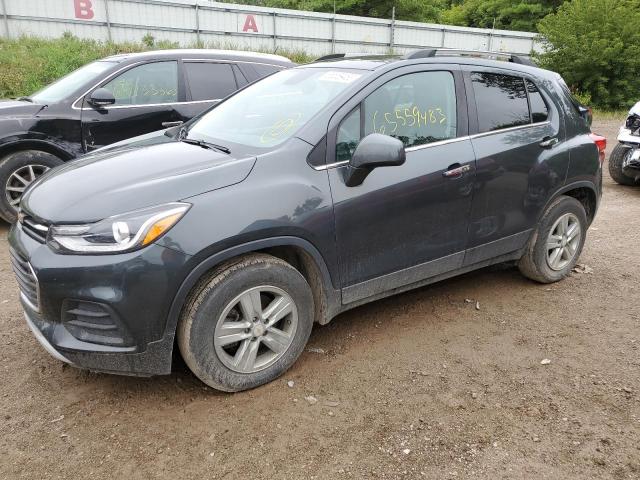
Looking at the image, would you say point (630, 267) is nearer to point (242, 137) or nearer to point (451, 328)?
point (451, 328)

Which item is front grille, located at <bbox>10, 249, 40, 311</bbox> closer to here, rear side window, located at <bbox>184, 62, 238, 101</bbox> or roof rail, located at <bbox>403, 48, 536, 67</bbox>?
roof rail, located at <bbox>403, 48, 536, 67</bbox>

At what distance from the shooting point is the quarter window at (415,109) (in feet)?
10.7

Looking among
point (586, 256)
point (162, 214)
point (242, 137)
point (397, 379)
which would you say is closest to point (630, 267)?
point (586, 256)

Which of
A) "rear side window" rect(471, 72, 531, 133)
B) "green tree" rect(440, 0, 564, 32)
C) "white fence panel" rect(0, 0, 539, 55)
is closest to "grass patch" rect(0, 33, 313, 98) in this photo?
"white fence panel" rect(0, 0, 539, 55)

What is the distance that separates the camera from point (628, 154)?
779cm

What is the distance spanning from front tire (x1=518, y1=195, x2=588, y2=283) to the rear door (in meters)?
0.16

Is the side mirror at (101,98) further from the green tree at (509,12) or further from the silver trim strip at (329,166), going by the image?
the green tree at (509,12)

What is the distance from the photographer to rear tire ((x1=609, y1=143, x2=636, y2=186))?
26.5ft

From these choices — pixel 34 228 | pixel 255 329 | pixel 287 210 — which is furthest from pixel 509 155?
pixel 34 228

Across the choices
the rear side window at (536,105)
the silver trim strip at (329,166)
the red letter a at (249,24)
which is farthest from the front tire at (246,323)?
the red letter a at (249,24)

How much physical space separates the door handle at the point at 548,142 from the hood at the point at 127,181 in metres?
2.30

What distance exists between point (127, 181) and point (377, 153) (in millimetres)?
1315

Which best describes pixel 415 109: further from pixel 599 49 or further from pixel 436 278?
pixel 599 49

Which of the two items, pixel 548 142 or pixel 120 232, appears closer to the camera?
pixel 120 232
